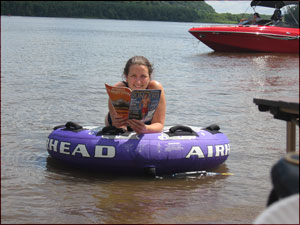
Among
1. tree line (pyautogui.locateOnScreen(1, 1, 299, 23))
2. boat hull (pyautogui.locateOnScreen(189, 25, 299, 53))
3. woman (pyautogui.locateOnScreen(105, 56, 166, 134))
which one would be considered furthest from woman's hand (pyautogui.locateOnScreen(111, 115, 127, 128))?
tree line (pyautogui.locateOnScreen(1, 1, 299, 23))

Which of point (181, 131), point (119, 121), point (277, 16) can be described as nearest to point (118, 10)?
point (277, 16)

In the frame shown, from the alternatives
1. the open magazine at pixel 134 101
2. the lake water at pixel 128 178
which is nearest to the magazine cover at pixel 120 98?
the open magazine at pixel 134 101

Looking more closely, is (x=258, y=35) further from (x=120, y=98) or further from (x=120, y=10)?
(x=120, y=10)

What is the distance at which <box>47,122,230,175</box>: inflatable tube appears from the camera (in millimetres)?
4969

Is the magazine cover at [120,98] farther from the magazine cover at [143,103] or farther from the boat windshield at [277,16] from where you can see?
the boat windshield at [277,16]

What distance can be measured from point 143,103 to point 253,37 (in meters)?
16.3

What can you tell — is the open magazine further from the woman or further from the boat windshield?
the boat windshield

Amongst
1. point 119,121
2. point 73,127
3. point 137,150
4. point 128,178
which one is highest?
point 119,121

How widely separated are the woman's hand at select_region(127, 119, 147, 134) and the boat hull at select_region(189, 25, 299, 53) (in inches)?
605

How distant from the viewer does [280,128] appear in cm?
751

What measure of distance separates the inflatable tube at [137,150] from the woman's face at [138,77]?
17.7 inches

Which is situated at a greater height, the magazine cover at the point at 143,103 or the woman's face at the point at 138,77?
the woman's face at the point at 138,77

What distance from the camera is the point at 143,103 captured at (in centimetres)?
484

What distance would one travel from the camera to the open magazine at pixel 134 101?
4.76 m
